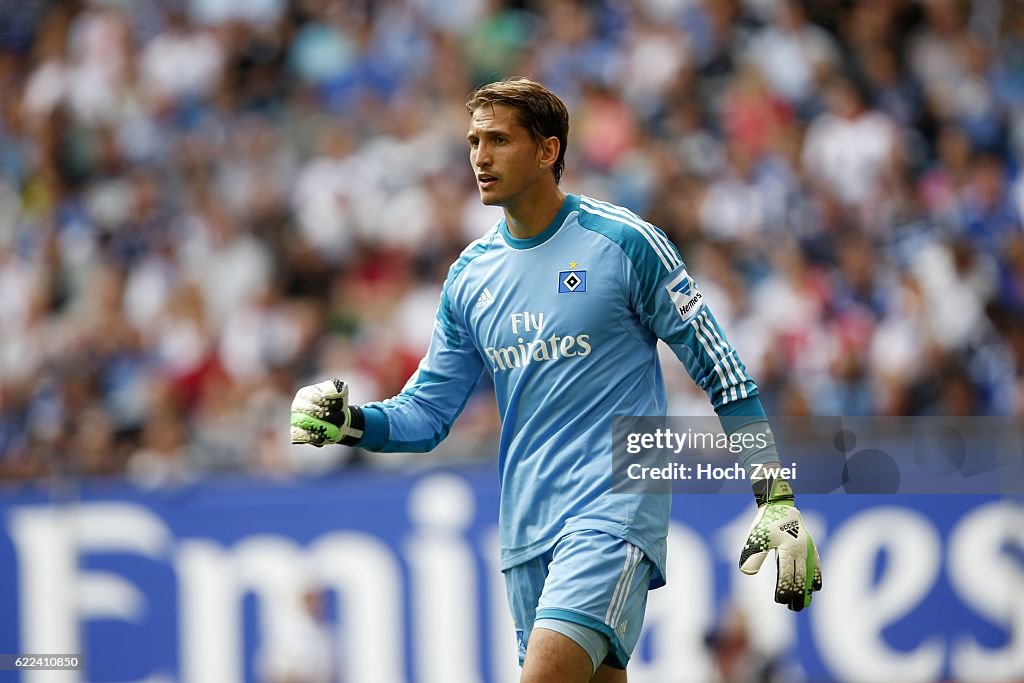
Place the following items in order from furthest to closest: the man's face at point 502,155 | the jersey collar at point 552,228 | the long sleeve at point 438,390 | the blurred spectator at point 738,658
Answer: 1. the blurred spectator at point 738,658
2. the long sleeve at point 438,390
3. the jersey collar at point 552,228
4. the man's face at point 502,155

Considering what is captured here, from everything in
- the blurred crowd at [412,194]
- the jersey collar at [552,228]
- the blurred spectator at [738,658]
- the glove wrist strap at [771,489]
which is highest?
the blurred crowd at [412,194]

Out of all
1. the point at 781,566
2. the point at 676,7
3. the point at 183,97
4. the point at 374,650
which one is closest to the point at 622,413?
the point at 781,566

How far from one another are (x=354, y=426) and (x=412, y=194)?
739 centimetres

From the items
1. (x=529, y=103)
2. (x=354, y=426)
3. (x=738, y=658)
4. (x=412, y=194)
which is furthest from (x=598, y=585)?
(x=412, y=194)

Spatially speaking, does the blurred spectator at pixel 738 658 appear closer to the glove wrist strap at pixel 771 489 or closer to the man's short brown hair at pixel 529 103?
the glove wrist strap at pixel 771 489

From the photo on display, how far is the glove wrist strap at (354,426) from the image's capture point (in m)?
5.19

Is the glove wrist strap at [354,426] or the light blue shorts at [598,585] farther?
the glove wrist strap at [354,426]

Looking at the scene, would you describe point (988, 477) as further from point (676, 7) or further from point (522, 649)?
point (676, 7)

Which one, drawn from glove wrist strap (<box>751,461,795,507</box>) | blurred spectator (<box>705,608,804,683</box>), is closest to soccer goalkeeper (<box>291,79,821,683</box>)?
glove wrist strap (<box>751,461,795,507</box>)

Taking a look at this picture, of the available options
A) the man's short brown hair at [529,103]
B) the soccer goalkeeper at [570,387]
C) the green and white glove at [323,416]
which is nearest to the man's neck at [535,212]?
the soccer goalkeeper at [570,387]

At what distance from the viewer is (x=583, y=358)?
16.4 ft

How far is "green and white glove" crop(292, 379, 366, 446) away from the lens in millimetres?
5113

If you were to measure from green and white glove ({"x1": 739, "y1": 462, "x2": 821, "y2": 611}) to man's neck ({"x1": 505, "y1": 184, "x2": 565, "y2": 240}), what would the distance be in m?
1.27

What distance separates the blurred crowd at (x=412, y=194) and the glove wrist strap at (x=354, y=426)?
422 cm
